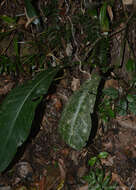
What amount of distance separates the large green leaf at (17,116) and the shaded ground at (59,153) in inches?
13.9

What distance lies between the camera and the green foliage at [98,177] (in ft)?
5.35

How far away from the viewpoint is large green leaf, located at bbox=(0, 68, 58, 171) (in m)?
1.43

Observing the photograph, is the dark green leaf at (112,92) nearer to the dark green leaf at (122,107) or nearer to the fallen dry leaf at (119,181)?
the dark green leaf at (122,107)

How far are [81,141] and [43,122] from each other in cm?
53

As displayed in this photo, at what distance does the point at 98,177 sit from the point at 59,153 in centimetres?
34

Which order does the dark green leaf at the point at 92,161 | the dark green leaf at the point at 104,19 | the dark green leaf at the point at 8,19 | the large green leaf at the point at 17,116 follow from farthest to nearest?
1. the dark green leaf at the point at 8,19
2. the dark green leaf at the point at 92,161
3. the dark green leaf at the point at 104,19
4. the large green leaf at the point at 17,116

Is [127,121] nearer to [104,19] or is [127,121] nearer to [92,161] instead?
[92,161]

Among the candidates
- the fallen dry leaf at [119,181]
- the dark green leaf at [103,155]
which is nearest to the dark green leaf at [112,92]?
the dark green leaf at [103,155]

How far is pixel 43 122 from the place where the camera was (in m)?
1.91

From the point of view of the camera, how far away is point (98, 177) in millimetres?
1677

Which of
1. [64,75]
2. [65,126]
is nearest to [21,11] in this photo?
[64,75]

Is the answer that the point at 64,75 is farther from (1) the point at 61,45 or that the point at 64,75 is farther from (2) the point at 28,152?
(2) the point at 28,152

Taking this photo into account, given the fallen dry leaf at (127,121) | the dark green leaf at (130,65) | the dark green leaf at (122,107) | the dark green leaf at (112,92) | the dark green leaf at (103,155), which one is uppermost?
the dark green leaf at (130,65)

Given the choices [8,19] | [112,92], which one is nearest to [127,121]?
[112,92]
